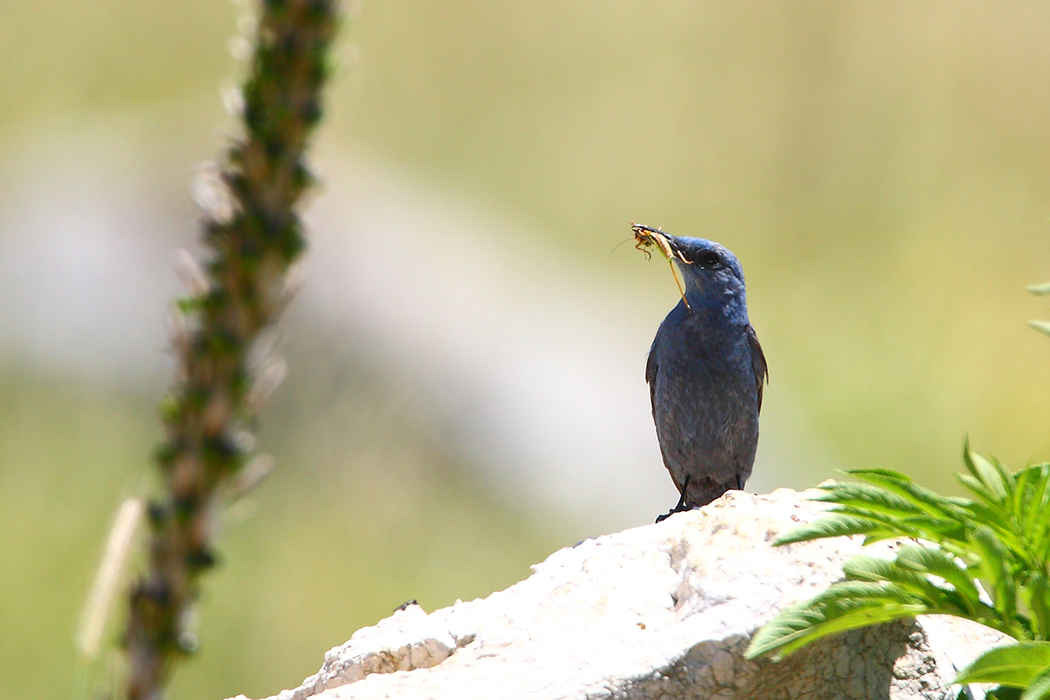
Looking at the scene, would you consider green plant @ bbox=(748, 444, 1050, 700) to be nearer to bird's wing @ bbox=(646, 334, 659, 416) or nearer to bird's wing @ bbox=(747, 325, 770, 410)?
bird's wing @ bbox=(747, 325, 770, 410)

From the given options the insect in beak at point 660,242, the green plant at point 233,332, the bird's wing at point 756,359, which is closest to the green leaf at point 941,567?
the green plant at point 233,332

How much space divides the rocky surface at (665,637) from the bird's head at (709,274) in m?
2.57

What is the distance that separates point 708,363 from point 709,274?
48cm

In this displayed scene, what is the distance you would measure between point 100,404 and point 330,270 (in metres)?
2.73

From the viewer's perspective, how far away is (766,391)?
632 inches

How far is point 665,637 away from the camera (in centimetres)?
332

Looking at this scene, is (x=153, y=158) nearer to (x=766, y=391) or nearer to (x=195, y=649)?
(x=766, y=391)

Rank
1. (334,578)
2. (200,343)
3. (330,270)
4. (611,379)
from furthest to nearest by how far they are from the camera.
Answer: (611,379) < (330,270) < (334,578) < (200,343)

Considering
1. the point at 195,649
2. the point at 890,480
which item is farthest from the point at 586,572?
the point at 195,649

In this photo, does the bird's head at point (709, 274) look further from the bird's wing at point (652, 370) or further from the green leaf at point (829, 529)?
the green leaf at point (829, 529)

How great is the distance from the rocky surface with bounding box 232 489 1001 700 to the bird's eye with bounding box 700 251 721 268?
8.56 ft

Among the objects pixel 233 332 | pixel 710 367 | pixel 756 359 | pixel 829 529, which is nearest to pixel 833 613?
pixel 829 529

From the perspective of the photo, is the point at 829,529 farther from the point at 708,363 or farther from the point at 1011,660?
the point at 708,363

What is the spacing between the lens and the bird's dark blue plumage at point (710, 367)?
21.3 ft
